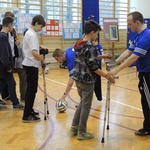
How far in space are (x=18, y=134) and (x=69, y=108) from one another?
1414 mm

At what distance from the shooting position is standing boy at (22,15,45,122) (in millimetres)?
3752

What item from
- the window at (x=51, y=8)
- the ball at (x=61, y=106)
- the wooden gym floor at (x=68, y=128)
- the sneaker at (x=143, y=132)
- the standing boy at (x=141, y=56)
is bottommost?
the wooden gym floor at (x=68, y=128)

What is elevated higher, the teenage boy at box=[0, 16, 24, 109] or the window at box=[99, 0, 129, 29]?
the window at box=[99, 0, 129, 29]

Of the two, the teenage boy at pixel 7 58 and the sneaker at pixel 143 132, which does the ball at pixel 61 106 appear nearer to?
the teenage boy at pixel 7 58

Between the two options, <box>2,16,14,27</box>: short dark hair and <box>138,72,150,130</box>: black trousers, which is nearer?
<box>138,72,150,130</box>: black trousers

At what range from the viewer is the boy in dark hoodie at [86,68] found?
306 cm

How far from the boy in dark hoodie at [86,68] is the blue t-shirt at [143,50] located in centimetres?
40

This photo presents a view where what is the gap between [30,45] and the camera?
12.3ft

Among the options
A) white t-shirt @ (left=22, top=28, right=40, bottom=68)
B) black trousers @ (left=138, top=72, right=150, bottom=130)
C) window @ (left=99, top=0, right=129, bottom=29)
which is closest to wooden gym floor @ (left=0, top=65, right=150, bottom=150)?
black trousers @ (left=138, top=72, right=150, bottom=130)

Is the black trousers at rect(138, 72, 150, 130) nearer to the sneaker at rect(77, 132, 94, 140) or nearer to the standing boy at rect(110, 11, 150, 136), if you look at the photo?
the standing boy at rect(110, 11, 150, 136)

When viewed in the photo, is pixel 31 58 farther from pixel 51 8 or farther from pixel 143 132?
pixel 51 8

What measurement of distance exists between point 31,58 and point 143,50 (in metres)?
1.62

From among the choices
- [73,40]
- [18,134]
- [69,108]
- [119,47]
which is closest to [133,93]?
[69,108]

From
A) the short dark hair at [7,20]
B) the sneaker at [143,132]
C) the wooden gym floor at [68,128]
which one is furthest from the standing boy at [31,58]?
the sneaker at [143,132]
